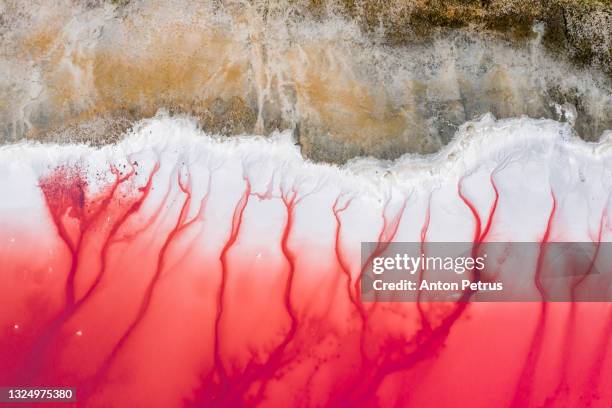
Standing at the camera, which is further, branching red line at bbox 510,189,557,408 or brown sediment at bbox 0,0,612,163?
brown sediment at bbox 0,0,612,163

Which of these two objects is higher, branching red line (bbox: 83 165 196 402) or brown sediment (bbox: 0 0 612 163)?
brown sediment (bbox: 0 0 612 163)

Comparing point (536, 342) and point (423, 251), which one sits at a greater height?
point (423, 251)

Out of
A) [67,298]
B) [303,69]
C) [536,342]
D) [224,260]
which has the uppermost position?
[303,69]

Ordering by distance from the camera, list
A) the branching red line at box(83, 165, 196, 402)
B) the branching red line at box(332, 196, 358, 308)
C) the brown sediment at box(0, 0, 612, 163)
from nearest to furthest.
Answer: the branching red line at box(83, 165, 196, 402) < the branching red line at box(332, 196, 358, 308) < the brown sediment at box(0, 0, 612, 163)

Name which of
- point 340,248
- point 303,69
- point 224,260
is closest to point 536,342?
point 340,248

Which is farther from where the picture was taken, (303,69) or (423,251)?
(303,69)

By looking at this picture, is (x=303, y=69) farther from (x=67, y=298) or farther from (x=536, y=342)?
(x=536, y=342)

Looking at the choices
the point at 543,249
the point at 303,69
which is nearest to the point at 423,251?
the point at 543,249

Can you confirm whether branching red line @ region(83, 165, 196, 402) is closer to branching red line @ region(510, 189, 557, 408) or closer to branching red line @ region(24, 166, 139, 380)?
branching red line @ region(24, 166, 139, 380)

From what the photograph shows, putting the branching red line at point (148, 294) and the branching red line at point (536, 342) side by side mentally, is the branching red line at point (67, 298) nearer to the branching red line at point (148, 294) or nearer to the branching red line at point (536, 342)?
the branching red line at point (148, 294)

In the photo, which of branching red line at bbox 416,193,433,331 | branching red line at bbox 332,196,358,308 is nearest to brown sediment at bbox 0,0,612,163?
branching red line at bbox 332,196,358,308

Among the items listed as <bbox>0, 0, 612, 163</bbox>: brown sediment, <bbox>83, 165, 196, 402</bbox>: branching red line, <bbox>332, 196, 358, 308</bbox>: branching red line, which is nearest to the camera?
<bbox>83, 165, 196, 402</bbox>: branching red line

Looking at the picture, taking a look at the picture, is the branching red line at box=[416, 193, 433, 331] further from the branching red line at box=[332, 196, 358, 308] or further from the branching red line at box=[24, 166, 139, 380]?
the branching red line at box=[24, 166, 139, 380]
